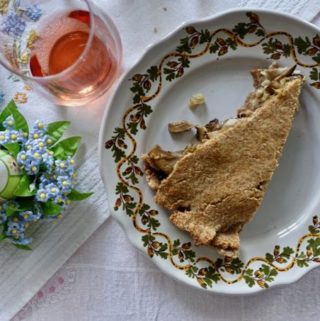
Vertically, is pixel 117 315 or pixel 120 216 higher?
pixel 120 216

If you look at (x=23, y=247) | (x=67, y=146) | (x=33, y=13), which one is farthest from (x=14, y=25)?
(x=23, y=247)

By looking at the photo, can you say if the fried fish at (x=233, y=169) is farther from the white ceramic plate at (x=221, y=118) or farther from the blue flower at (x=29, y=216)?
the blue flower at (x=29, y=216)

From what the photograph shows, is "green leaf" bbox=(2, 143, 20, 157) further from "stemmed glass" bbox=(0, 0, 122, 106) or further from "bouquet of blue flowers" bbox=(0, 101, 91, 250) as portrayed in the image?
"stemmed glass" bbox=(0, 0, 122, 106)

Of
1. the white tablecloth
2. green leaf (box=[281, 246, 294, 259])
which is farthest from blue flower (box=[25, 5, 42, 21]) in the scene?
green leaf (box=[281, 246, 294, 259])

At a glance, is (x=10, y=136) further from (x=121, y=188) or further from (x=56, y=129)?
(x=121, y=188)

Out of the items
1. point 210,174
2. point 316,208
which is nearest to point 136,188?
point 210,174

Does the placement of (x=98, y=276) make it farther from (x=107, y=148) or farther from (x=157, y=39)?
(x=157, y=39)

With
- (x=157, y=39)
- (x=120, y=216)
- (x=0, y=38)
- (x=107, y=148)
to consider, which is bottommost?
(x=120, y=216)

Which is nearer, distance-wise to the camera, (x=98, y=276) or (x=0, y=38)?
(x=0, y=38)
